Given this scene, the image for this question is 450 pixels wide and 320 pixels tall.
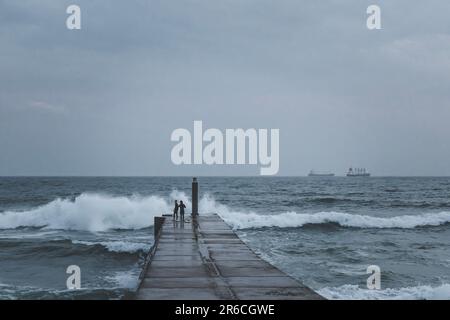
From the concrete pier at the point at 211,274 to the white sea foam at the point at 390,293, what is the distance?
3304mm

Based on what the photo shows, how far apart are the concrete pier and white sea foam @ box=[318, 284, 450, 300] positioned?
330 centimetres

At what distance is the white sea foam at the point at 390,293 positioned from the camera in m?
14.6

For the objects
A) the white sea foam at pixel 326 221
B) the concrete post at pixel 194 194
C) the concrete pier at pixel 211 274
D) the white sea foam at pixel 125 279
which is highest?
the concrete post at pixel 194 194

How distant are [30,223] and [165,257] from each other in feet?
98.1

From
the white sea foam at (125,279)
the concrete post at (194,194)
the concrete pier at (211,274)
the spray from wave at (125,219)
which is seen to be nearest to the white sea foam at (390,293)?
the concrete pier at (211,274)

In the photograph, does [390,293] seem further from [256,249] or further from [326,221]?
[326,221]

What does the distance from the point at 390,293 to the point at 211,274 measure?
7.45m

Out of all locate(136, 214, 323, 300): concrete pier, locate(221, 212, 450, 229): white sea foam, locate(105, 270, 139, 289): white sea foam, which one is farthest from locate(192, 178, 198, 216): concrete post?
locate(221, 212, 450, 229): white sea foam

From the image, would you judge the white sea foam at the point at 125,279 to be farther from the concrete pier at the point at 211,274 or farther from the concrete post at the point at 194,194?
the concrete post at the point at 194,194

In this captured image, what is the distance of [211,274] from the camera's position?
10.4 meters

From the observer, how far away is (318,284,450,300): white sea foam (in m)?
14.6

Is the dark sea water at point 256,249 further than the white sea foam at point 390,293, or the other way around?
the dark sea water at point 256,249

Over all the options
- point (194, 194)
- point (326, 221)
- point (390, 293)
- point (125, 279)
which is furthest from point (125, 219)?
point (390, 293)
